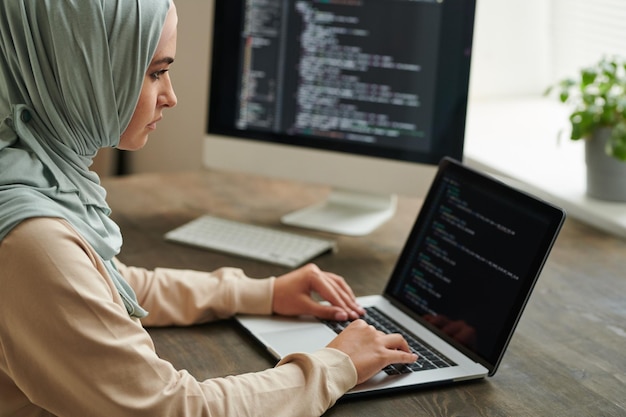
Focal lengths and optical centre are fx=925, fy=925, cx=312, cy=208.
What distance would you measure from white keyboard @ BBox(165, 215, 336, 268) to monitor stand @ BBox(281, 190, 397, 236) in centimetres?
8

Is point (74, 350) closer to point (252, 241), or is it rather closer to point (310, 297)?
point (310, 297)

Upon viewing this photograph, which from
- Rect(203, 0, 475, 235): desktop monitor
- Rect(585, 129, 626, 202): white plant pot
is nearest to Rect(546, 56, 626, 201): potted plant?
Rect(585, 129, 626, 202): white plant pot

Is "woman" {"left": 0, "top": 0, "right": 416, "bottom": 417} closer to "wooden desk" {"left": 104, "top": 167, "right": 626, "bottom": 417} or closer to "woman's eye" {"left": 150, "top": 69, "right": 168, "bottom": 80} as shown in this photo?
"woman's eye" {"left": 150, "top": 69, "right": 168, "bottom": 80}

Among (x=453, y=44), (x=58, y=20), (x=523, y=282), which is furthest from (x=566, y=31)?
(x=58, y=20)

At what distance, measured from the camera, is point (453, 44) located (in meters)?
1.76

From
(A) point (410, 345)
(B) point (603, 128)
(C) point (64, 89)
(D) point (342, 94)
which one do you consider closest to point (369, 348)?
(A) point (410, 345)

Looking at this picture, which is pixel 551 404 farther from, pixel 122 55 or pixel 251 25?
pixel 251 25

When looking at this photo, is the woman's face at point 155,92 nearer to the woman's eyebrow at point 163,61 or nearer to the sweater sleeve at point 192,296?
the woman's eyebrow at point 163,61

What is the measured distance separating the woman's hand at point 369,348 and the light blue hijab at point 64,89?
0.33 meters

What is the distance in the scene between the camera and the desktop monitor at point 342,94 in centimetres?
179

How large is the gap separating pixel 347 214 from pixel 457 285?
2.00 feet

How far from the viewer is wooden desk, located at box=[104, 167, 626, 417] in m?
1.20

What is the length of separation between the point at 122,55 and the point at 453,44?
2.86 ft

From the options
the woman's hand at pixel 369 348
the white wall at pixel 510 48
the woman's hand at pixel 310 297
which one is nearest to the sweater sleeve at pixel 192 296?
the woman's hand at pixel 310 297
